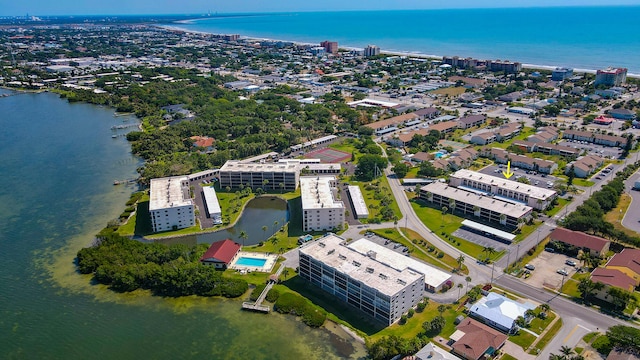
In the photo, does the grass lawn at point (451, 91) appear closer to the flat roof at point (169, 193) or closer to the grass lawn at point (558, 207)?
the grass lawn at point (558, 207)

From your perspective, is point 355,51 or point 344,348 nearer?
point 344,348

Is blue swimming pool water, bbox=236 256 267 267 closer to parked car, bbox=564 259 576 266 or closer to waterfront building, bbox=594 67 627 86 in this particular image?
parked car, bbox=564 259 576 266

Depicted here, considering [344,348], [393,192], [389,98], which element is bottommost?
[344,348]

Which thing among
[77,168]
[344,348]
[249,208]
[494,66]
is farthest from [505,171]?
[494,66]

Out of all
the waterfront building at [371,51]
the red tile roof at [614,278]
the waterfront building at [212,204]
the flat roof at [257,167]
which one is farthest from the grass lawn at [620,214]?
the waterfront building at [371,51]

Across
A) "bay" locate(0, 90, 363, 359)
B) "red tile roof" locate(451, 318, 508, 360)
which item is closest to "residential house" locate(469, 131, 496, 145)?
"red tile roof" locate(451, 318, 508, 360)

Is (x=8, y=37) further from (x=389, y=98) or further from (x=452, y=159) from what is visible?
(x=452, y=159)

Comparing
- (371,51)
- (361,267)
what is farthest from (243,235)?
(371,51)
